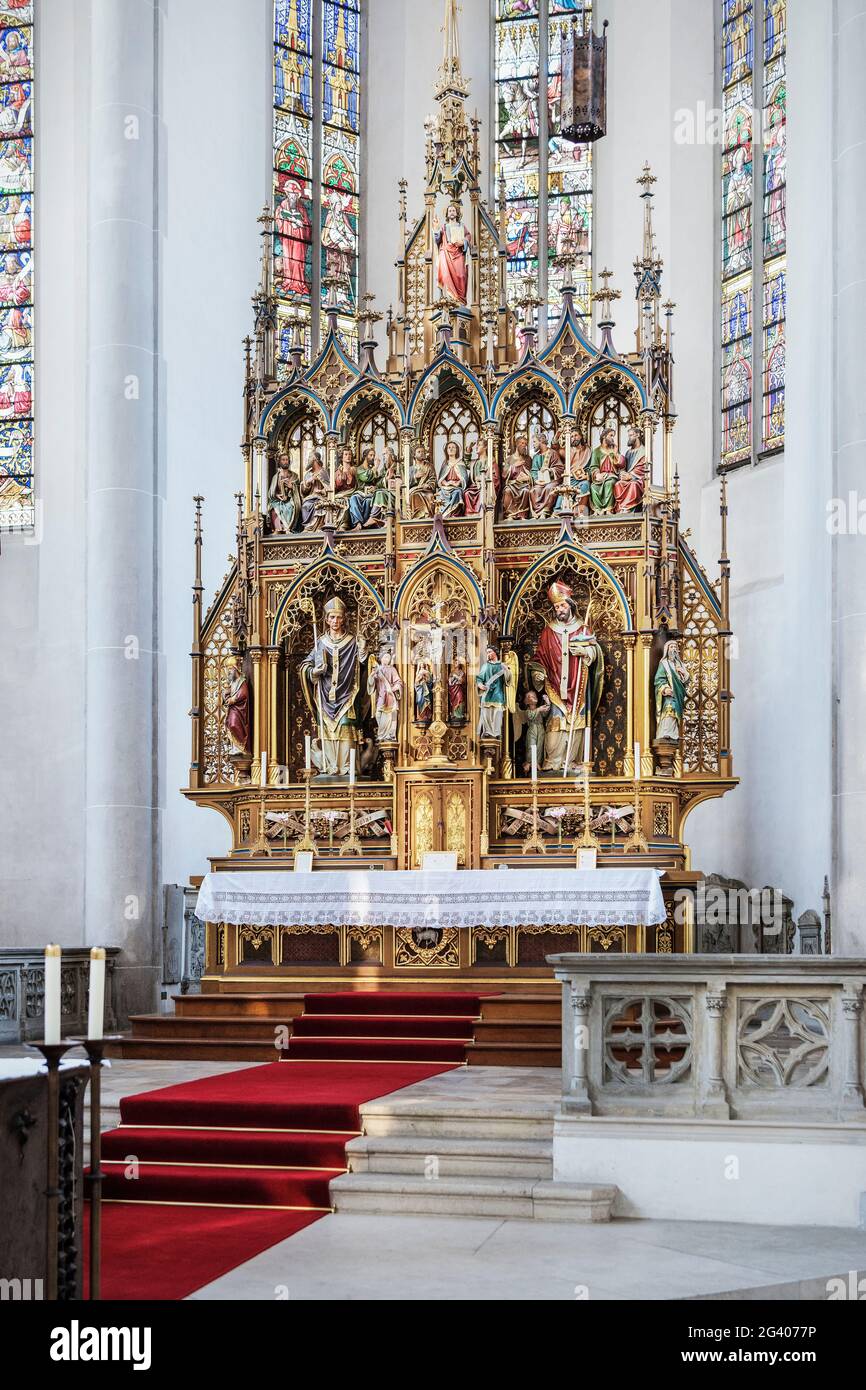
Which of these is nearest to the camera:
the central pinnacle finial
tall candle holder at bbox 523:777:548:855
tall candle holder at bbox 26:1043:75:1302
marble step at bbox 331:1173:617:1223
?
tall candle holder at bbox 26:1043:75:1302

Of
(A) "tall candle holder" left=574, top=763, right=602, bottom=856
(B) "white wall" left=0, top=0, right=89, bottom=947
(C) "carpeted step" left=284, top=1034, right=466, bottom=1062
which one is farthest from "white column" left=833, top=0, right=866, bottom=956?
(B) "white wall" left=0, top=0, right=89, bottom=947

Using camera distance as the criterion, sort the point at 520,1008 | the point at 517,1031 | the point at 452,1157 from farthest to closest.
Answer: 1. the point at 520,1008
2. the point at 517,1031
3. the point at 452,1157

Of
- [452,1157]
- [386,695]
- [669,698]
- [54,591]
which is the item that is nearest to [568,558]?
[669,698]

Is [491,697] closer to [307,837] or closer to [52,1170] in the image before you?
[307,837]

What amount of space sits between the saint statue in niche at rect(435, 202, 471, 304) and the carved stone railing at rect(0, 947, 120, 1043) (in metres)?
6.80

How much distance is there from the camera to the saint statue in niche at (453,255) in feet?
49.6

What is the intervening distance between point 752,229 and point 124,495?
7467 millimetres

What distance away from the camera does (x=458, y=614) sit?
47.0ft

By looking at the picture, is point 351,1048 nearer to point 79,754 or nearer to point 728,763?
point 728,763

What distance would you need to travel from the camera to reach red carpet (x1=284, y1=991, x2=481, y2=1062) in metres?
11.8

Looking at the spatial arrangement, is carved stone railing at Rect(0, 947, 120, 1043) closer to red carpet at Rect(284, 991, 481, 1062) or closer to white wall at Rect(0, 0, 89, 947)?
white wall at Rect(0, 0, 89, 947)

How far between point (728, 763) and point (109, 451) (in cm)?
700

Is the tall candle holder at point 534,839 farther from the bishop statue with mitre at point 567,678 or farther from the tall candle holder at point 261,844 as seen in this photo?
the tall candle holder at point 261,844

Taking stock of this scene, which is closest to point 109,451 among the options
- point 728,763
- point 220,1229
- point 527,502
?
point 527,502
